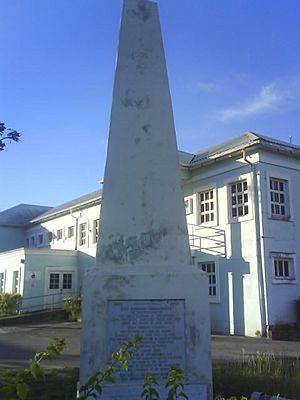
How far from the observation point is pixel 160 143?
5.32m

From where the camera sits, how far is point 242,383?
20.5ft

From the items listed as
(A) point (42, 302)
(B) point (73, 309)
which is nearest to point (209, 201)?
(B) point (73, 309)

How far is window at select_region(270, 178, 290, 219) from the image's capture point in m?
18.4

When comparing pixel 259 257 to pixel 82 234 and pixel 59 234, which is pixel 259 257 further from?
pixel 59 234

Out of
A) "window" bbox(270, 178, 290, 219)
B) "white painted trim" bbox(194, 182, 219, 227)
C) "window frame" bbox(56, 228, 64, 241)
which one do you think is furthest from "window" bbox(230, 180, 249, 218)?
"window frame" bbox(56, 228, 64, 241)

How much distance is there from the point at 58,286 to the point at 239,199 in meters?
14.8

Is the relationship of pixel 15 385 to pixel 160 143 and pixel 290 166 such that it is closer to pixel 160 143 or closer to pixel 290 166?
pixel 160 143

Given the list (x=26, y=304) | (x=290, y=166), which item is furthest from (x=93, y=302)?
(x=26, y=304)

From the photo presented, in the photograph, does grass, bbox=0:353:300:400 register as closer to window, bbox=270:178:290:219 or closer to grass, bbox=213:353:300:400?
grass, bbox=213:353:300:400

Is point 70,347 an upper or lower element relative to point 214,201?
lower

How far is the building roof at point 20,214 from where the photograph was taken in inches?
1595

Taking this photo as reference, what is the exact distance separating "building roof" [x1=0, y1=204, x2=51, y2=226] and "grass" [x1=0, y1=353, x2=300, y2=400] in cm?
3433

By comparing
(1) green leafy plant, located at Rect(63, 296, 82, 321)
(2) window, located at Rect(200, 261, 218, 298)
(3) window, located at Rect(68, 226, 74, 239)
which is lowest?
(1) green leafy plant, located at Rect(63, 296, 82, 321)

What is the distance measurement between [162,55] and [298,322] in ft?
47.6
